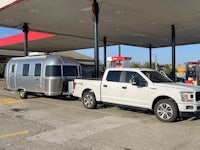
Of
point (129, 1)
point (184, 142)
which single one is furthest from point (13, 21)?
point (184, 142)

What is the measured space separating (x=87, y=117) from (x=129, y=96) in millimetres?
1783

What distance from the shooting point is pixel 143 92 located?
1004 cm

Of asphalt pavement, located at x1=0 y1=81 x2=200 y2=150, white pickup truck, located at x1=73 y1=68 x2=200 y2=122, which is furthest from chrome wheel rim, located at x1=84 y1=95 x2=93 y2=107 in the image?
asphalt pavement, located at x1=0 y1=81 x2=200 y2=150

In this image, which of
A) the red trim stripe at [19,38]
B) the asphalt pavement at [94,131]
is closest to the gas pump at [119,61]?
the red trim stripe at [19,38]

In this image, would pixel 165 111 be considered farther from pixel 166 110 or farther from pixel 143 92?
pixel 143 92

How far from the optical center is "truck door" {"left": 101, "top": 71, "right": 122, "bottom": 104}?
11.0 metres

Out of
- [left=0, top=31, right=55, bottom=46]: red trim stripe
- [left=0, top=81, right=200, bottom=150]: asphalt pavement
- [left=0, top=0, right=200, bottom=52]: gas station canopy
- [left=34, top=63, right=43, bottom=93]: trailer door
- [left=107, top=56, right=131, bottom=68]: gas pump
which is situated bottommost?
[left=0, top=81, right=200, bottom=150]: asphalt pavement

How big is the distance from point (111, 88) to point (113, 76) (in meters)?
0.53

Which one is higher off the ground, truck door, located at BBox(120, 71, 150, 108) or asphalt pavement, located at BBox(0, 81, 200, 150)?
truck door, located at BBox(120, 71, 150, 108)

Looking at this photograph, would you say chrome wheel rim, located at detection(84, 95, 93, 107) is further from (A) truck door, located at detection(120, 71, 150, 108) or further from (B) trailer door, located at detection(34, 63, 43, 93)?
(B) trailer door, located at detection(34, 63, 43, 93)

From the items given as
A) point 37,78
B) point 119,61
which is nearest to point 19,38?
point 119,61

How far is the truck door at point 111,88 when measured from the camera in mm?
10961

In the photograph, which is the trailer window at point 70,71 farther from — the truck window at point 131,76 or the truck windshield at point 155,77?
the truck windshield at point 155,77

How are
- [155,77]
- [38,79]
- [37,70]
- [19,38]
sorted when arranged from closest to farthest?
[155,77], [38,79], [37,70], [19,38]
